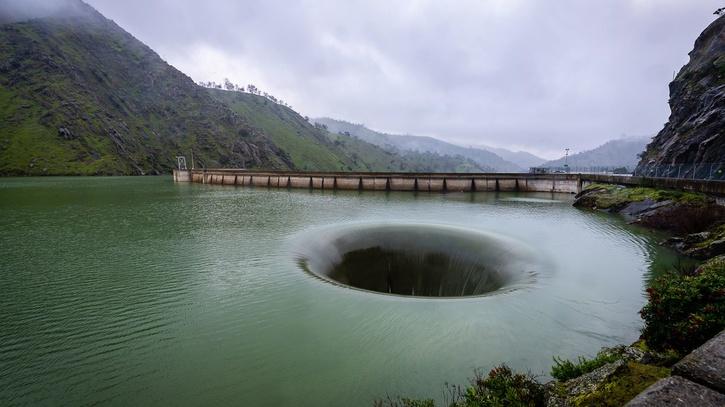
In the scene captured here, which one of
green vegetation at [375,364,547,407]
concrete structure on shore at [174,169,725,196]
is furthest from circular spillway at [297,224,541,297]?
concrete structure on shore at [174,169,725,196]

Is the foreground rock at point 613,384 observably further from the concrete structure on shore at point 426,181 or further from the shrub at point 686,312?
the concrete structure on shore at point 426,181

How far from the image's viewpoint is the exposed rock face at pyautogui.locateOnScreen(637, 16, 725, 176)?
139 ft

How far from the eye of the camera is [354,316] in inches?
474

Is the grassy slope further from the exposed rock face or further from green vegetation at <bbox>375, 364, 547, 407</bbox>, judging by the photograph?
the exposed rock face

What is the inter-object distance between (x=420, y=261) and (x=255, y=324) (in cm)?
1259

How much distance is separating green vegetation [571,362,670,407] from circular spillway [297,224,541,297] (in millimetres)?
9985

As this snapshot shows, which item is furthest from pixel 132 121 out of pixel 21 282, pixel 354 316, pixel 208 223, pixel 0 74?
pixel 354 316

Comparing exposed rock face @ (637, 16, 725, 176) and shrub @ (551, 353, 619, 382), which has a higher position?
exposed rock face @ (637, 16, 725, 176)

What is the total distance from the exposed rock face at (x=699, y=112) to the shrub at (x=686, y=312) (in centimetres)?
3692

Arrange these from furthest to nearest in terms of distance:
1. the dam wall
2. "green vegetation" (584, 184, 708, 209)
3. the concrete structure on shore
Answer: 1. the dam wall
2. the concrete structure on shore
3. "green vegetation" (584, 184, 708, 209)

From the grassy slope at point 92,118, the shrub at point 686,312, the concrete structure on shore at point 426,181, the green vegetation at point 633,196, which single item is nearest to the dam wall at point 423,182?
the concrete structure on shore at point 426,181

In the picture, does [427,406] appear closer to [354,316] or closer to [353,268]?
[354,316]

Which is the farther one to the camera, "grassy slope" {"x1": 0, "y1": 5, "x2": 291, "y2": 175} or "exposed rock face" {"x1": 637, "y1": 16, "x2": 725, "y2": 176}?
"grassy slope" {"x1": 0, "y1": 5, "x2": 291, "y2": 175}

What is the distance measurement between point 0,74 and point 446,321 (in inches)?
8077
